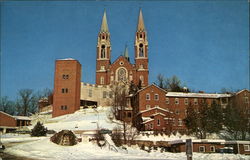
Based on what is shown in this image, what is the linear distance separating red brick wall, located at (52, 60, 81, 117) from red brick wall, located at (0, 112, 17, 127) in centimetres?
752

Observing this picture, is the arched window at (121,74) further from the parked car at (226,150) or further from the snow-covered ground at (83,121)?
the parked car at (226,150)

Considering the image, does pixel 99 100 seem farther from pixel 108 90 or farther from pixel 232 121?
pixel 232 121

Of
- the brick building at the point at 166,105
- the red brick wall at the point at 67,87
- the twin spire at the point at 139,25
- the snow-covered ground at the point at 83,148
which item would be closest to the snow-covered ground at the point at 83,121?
the snow-covered ground at the point at 83,148

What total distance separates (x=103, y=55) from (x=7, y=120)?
32739mm

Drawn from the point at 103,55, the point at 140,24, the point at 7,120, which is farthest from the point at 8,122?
the point at 140,24

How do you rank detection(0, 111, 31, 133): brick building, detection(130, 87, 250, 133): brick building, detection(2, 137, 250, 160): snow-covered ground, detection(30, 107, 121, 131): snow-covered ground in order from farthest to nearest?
1. detection(0, 111, 31, 133): brick building
2. detection(130, 87, 250, 133): brick building
3. detection(30, 107, 121, 131): snow-covered ground
4. detection(2, 137, 250, 160): snow-covered ground

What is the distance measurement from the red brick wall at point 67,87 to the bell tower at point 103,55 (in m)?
14.0

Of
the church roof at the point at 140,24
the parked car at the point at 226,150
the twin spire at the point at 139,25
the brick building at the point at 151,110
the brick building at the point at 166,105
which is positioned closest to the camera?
the parked car at the point at 226,150

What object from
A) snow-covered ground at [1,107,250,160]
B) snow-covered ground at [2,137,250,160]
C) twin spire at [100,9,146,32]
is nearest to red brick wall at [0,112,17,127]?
snow-covered ground at [1,107,250,160]

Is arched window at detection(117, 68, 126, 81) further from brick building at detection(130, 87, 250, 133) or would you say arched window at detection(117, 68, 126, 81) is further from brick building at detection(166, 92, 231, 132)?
brick building at detection(166, 92, 231, 132)

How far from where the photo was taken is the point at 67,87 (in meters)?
54.6

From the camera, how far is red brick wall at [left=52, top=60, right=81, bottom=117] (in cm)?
5350

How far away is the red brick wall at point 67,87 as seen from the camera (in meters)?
53.5

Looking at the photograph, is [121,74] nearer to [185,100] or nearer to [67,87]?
[67,87]
